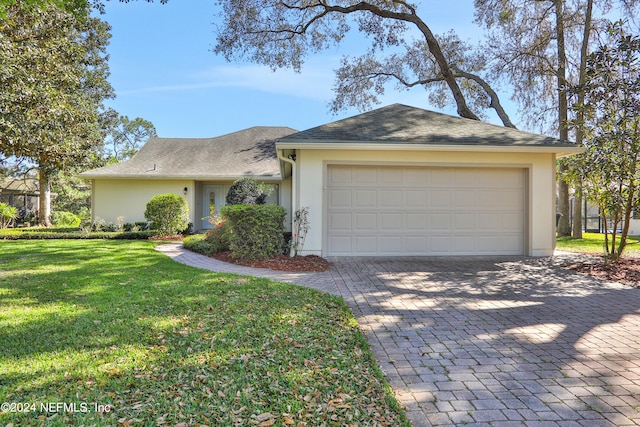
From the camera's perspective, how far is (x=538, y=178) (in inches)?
358

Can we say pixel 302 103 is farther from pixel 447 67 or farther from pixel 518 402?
pixel 518 402

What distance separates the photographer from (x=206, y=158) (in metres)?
17.8

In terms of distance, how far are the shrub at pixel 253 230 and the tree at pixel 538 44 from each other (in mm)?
13276

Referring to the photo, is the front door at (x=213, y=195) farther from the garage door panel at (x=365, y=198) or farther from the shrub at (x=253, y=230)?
the garage door panel at (x=365, y=198)

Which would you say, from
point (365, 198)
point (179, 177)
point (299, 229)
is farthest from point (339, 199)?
point (179, 177)

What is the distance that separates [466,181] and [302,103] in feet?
44.1

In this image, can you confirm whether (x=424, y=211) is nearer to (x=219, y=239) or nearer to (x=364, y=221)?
(x=364, y=221)

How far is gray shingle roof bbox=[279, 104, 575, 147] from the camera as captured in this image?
855 centimetres

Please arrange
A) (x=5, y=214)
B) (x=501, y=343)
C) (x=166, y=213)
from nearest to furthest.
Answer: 1. (x=501, y=343)
2. (x=166, y=213)
3. (x=5, y=214)

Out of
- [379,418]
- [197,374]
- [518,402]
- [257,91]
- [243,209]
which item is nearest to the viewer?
[379,418]

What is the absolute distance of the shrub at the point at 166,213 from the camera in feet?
44.5

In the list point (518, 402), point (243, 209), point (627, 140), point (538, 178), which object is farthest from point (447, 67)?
point (518, 402)

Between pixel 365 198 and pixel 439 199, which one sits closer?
pixel 365 198

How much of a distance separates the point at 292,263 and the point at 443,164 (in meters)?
4.53
